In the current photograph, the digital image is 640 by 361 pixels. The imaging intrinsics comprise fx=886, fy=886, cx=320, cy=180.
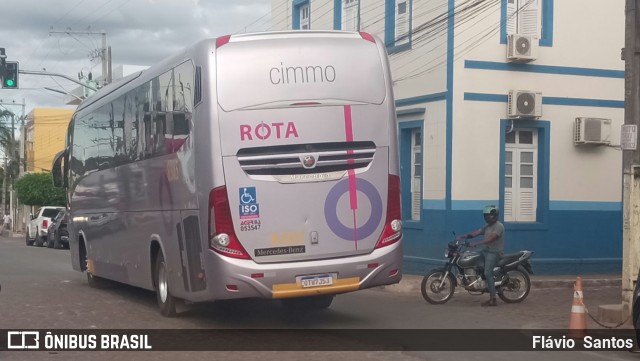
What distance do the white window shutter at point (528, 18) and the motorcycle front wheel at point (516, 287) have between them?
6419 millimetres

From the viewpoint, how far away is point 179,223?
39.7 feet

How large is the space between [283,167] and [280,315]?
3.51 meters

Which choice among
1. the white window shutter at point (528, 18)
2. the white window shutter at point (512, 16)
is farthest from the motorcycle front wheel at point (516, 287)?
the white window shutter at point (528, 18)

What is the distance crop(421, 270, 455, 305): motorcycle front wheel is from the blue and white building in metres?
3.84

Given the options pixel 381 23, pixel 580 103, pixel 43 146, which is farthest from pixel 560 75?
pixel 43 146

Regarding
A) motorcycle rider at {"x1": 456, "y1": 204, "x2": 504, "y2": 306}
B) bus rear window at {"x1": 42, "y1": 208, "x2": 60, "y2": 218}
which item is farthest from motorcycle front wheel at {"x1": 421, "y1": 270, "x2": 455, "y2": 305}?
bus rear window at {"x1": 42, "y1": 208, "x2": 60, "y2": 218}

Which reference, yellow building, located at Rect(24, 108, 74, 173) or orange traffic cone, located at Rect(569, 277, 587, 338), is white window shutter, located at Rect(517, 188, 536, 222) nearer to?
orange traffic cone, located at Rect(569, 277, 587, 338)

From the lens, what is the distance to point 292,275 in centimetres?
1100

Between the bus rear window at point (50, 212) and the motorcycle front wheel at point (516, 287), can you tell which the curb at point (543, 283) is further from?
the bus rear window at point (50, 212)

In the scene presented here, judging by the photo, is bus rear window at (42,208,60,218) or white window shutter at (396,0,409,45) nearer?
white window shutter at (396,0,409,45)

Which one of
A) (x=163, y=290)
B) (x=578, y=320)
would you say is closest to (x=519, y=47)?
(x=578, y=320)

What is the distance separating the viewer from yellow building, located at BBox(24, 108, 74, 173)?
66.8 metres

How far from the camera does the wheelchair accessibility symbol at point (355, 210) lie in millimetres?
11180
